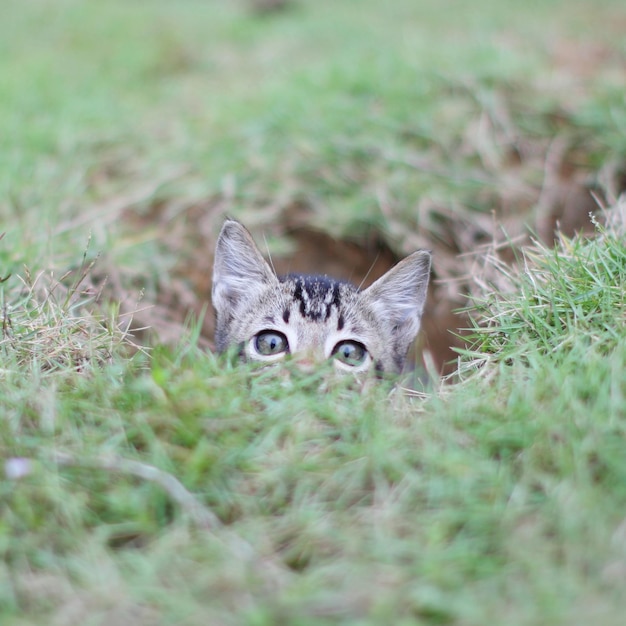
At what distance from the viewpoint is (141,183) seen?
4.35 metres


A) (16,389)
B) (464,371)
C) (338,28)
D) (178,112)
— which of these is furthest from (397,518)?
(338,28)

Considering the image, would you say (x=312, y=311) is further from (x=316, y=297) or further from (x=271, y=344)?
(x=271, y=344)

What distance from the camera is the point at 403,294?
3.24 metres

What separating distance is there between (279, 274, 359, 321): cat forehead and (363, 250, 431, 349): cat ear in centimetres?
12

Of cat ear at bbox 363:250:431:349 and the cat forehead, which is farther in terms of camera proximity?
cat ear at bbox 363:250:431:349

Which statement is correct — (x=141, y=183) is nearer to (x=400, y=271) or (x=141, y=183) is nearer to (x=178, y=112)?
(x=178, y=112)

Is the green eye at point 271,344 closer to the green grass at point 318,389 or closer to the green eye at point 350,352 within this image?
the green eye at point 350,352

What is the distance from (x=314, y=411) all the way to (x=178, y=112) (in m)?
3.59

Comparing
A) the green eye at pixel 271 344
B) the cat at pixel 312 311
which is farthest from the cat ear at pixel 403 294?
the green eye at pixel 271 344

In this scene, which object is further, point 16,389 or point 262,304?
point 262,304

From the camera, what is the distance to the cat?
293 cm

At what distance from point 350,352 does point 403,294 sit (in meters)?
0.46

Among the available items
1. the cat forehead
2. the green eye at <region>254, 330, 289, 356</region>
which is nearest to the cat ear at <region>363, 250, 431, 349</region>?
the cat forehead

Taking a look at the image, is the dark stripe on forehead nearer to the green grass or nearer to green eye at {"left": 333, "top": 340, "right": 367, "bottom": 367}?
green eye at {"left": 333, "top": 340, "right": 367, "bottom": 367}
